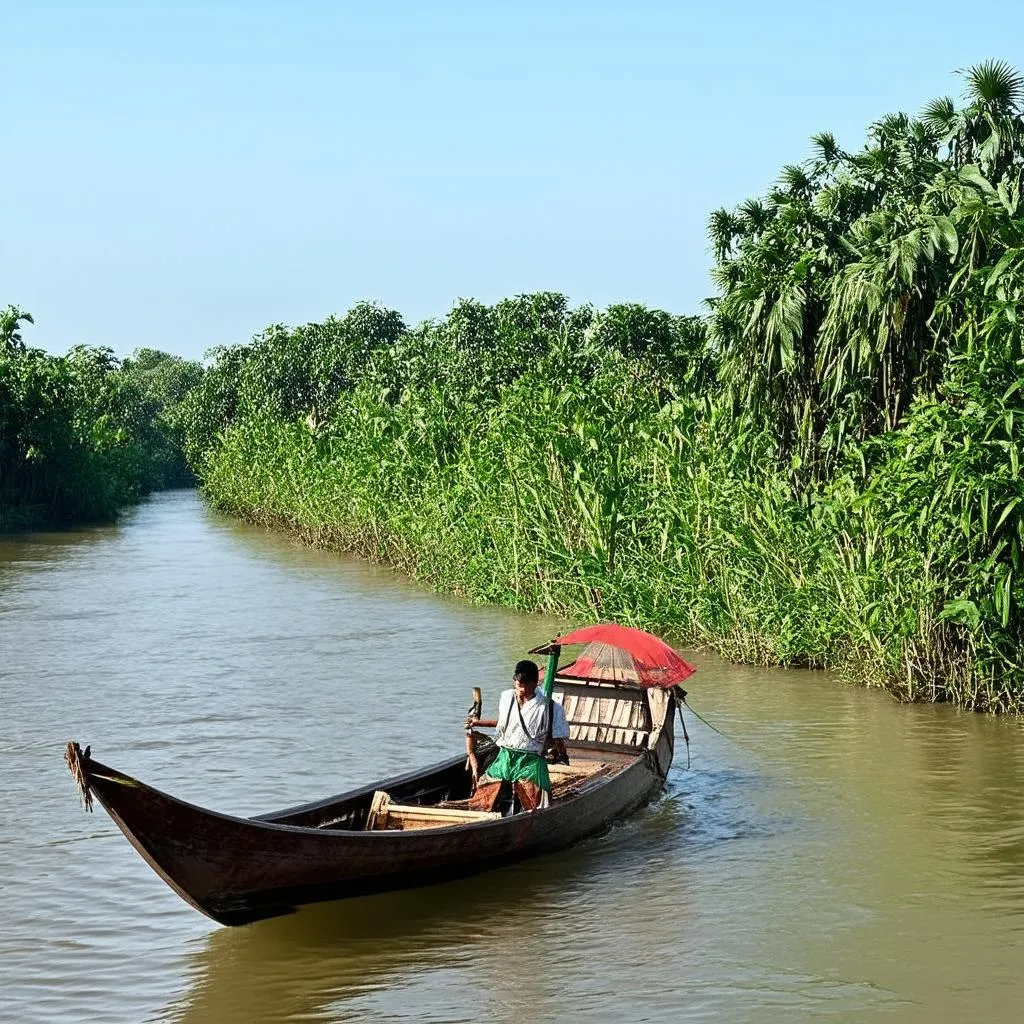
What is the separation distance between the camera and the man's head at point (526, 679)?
8773 millimetres

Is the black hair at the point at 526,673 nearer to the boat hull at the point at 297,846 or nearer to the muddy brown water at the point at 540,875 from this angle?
the boat hull at the point at 297,846

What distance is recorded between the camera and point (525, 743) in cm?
891

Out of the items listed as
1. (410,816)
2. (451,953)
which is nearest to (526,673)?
(410,816)

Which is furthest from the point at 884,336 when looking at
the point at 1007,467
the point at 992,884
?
the point at 992,884

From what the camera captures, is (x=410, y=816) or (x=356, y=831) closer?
(x=356, y=831)

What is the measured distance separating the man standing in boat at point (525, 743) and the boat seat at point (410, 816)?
398 mm

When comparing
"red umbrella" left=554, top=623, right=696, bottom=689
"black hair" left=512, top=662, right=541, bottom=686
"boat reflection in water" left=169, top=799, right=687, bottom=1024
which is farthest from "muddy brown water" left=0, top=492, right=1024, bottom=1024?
"black hair" left=512, top=662, right=541, bottom=686

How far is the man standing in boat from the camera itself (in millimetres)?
8914

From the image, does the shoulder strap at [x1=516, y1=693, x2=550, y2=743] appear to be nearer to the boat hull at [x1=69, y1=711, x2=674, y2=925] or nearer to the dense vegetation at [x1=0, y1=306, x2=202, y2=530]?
the boat hull at [x1=69, y1=711, x2=674, y2=925]

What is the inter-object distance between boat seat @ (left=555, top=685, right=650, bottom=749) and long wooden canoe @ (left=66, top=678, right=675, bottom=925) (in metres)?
0.19

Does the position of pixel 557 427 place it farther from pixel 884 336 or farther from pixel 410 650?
pixel 884 336

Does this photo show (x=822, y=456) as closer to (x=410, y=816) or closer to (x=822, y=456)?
(x=822, y=456)

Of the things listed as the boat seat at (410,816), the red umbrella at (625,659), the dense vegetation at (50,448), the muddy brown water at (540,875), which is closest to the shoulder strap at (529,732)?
the boat seat at (410,816)

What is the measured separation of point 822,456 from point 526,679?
7.23 metres
